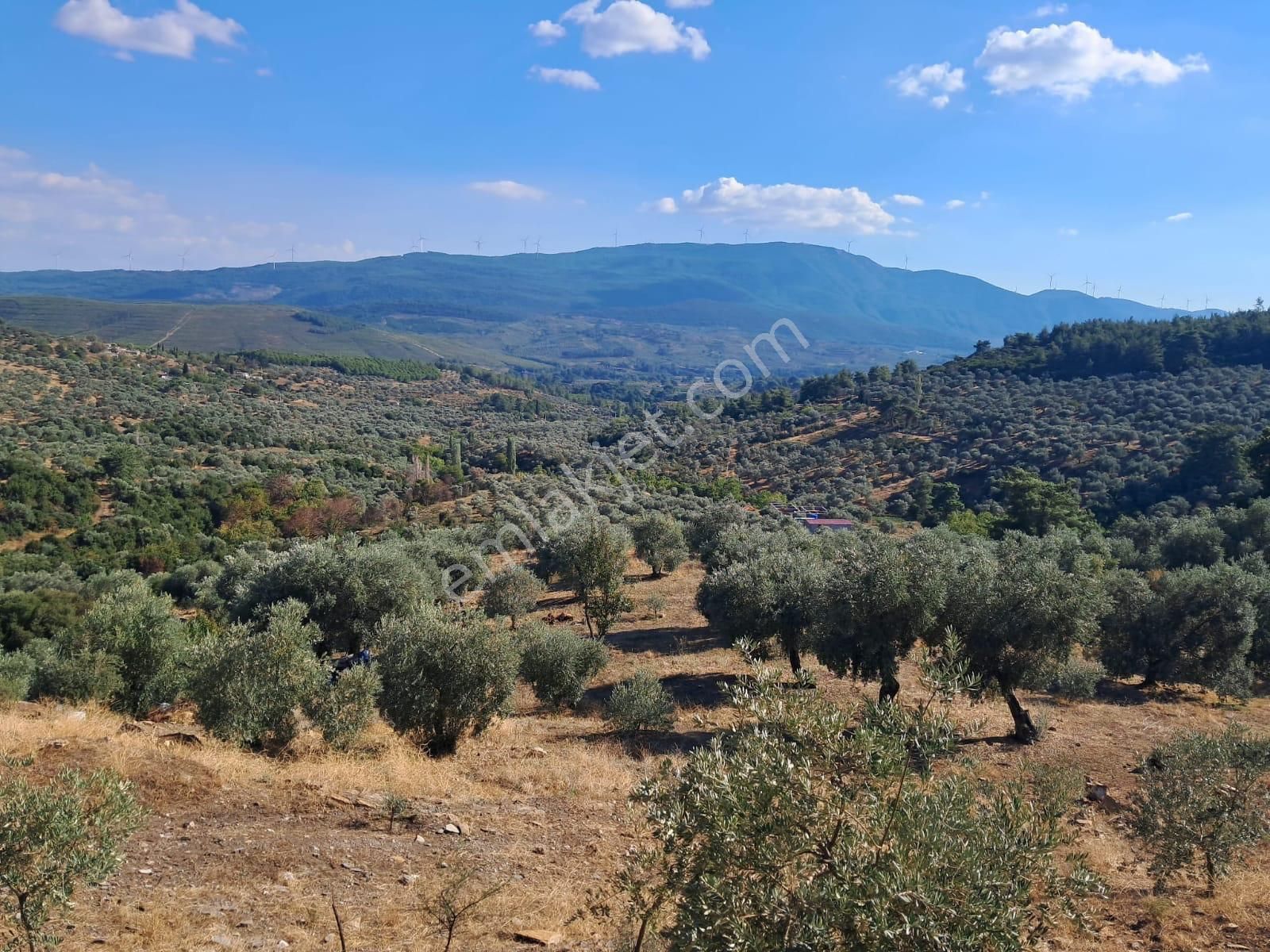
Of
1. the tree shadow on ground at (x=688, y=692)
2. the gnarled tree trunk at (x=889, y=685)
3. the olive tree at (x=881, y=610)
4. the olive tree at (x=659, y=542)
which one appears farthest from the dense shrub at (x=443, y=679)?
the olive tree at (x=659, y=542)

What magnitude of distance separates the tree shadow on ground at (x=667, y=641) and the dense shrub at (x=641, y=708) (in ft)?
24.9

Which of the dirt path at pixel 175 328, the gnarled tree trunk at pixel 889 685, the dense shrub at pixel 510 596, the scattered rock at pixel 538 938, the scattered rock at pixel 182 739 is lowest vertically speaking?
the dense shrub at pixel 510 596

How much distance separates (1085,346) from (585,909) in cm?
9425

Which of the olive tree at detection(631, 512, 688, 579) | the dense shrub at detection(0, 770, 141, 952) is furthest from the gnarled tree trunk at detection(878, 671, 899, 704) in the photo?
the olive tree at detection(631, 512, 688, 579)

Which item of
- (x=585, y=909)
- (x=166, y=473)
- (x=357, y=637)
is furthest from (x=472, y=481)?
(x=585, y=909)

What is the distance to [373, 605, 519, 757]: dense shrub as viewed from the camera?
14.2 metres

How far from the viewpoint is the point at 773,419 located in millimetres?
83625

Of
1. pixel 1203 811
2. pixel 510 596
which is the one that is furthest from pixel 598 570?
pixel 1203 811

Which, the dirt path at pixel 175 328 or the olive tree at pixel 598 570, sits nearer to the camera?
the olive tree at pixel 598 570

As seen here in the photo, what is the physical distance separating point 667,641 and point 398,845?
56.5ft

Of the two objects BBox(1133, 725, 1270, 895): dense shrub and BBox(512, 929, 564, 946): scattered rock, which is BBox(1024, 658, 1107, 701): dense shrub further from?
BBox(512, 929, 564, 946): scattered rock

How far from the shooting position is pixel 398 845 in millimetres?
9953

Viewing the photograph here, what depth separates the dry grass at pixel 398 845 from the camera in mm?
7844

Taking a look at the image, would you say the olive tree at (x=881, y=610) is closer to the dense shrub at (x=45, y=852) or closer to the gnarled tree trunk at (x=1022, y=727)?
the gnarled tree trunk at (x=1022, y=727)
